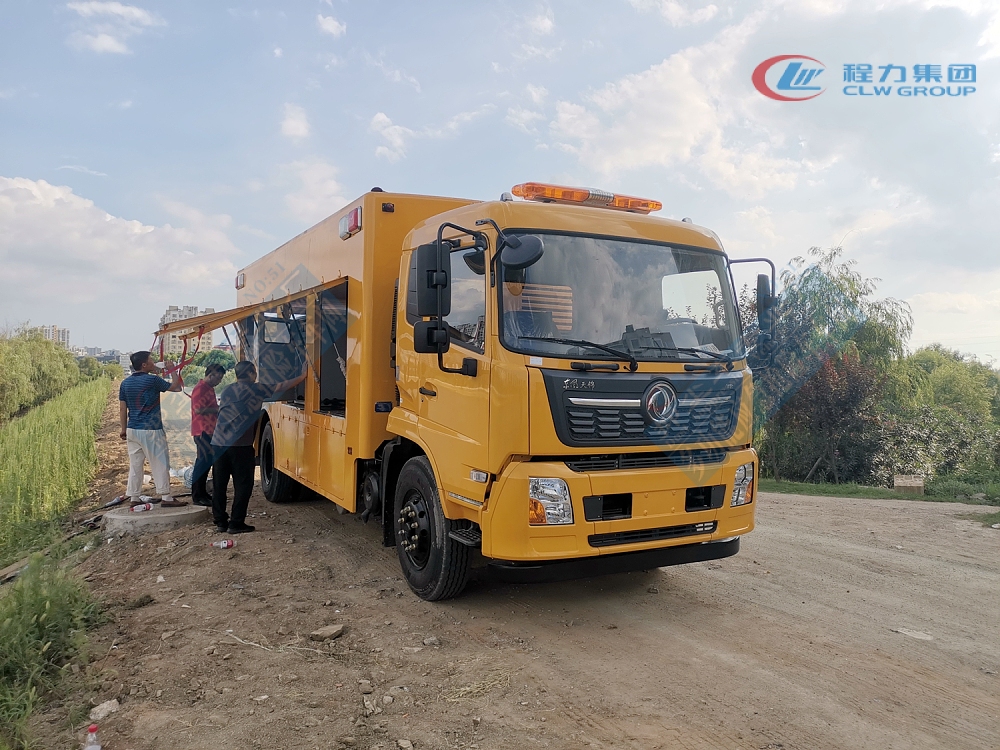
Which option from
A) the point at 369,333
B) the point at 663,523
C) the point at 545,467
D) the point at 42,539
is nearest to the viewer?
the point at 545,467

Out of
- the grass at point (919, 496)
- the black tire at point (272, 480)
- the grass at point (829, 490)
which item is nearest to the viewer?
the black tire at point (272, 480)

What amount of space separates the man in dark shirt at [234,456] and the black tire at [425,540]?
97.7 inches

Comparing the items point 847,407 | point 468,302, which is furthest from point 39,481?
point 847,407

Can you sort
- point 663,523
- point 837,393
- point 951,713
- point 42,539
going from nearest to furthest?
1. point 951,713
2. point 663,523
3. point 42,539
4. point 837,393

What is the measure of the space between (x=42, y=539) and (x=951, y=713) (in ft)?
30.3

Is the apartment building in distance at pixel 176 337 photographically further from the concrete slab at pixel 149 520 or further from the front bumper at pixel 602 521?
the front bumper at pixel 602 521

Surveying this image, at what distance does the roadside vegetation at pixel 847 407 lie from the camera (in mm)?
16062

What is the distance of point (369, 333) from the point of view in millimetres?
5543

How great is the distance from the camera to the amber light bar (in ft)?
16.6

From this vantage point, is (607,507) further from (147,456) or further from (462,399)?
Answer: (147,456)

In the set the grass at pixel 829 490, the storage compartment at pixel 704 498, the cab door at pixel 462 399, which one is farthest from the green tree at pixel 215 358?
the grass at pixel 829 490

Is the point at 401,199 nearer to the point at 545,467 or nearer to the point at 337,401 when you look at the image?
the point at 337,401

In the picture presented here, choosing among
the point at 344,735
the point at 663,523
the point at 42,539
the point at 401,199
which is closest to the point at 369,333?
the point at 401,199

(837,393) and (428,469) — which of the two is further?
(837,393)
